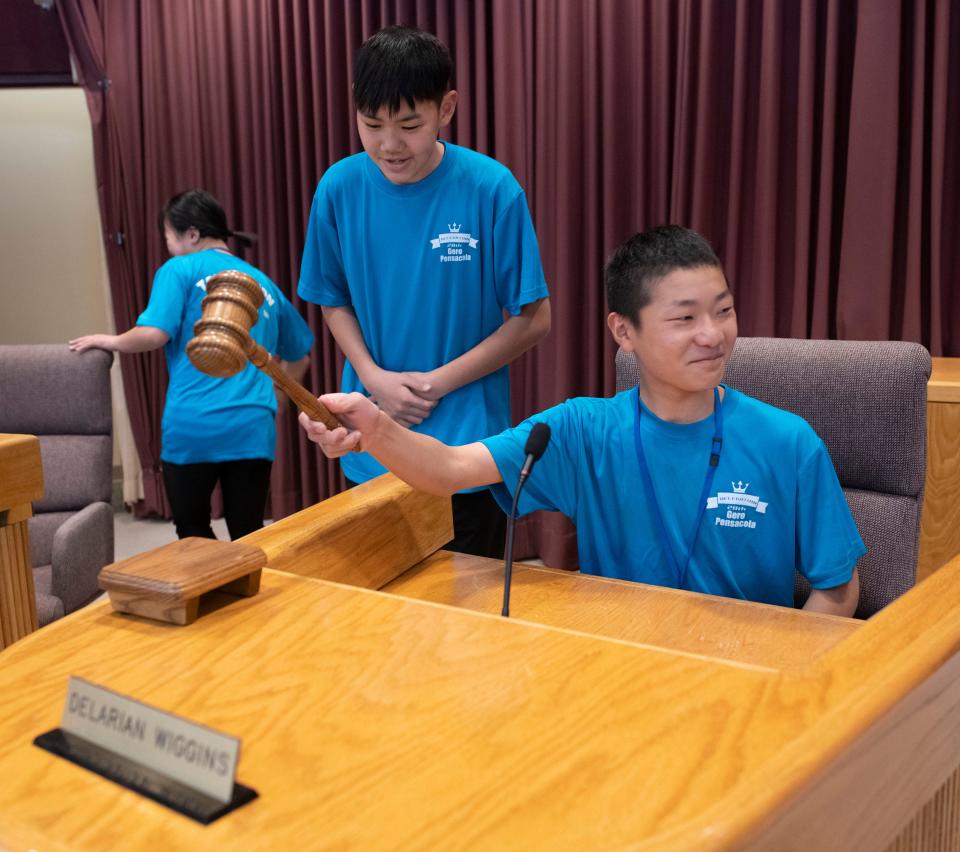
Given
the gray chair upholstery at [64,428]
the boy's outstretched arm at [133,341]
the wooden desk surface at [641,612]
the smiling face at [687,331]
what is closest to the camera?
the wooden desk surface at [641,612]

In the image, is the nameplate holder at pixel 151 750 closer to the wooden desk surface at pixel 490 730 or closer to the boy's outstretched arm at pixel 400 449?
the wooden desk surface at pixel 490 730

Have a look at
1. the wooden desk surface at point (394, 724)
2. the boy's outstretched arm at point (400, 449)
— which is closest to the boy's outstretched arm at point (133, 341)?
the boy's outstretched arm at point (400, 449)

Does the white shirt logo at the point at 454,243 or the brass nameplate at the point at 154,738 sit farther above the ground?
the white shirt logo at the point at 454,243

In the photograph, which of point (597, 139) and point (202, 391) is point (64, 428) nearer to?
point (202, 391)

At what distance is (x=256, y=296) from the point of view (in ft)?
3.63

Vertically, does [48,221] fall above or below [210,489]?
above

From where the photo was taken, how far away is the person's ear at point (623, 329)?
1.56 meters

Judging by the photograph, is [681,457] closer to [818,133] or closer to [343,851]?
[343,851]

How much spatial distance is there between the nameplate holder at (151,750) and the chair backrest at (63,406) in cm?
214

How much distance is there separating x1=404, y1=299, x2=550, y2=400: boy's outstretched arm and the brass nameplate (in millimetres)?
1069

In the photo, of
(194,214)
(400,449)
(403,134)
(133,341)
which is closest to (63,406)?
(133,341)

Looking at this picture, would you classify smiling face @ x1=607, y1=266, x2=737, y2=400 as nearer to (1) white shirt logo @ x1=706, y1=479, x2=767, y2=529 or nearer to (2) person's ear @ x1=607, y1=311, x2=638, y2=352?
(2) person's ear @ x1=607, y1=311, x2=638, y2=352

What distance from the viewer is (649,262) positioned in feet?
5.02

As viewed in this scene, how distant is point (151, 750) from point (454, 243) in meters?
1.24
